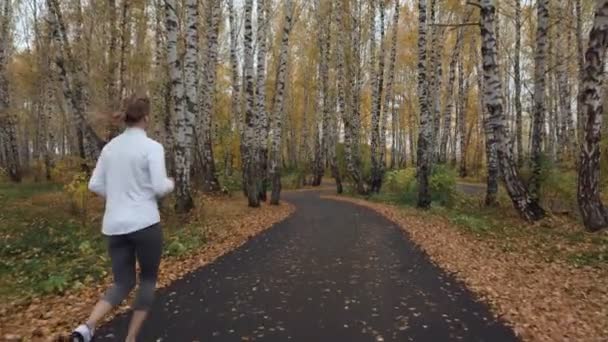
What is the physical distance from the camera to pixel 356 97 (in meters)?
23.5

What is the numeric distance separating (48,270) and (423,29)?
42.2 feet

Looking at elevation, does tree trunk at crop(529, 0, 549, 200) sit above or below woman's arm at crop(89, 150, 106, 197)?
above

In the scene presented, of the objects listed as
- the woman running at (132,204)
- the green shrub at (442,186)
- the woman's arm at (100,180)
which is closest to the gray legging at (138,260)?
the woman running at (132,204)

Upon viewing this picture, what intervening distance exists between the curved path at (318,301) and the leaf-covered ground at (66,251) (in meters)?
0.76

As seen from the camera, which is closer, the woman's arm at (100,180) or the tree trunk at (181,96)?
the woman's arm at (100,180)

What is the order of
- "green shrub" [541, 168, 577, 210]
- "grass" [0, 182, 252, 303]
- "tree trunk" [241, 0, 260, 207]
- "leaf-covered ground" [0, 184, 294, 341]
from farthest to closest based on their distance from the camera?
"tree trunk" [241, 0, 260, 207] < "green shrub" [541, 168, 577, 210] < "grass" [0, 182, 252, 303] < "leaf-covered ground" [0, 184, 294, 341]

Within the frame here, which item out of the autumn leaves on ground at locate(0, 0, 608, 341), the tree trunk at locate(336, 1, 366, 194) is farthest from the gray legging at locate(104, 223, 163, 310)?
the tree trunk at locate(336, 1, 366, 194)

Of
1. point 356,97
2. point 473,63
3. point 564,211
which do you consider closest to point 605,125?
point 564,211

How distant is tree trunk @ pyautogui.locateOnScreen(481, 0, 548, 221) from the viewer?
11.8 m

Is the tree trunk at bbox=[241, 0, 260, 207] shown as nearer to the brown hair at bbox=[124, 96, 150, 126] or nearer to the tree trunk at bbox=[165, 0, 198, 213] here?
the tree trunk at bbox=[165, 0, 198, 213]

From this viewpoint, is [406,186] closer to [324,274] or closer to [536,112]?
[536,112]

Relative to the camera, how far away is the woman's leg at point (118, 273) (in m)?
3.47

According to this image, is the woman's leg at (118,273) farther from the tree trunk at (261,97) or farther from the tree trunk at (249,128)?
the tree trunk at (261,97)

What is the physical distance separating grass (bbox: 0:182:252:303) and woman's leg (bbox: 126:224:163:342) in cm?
312
